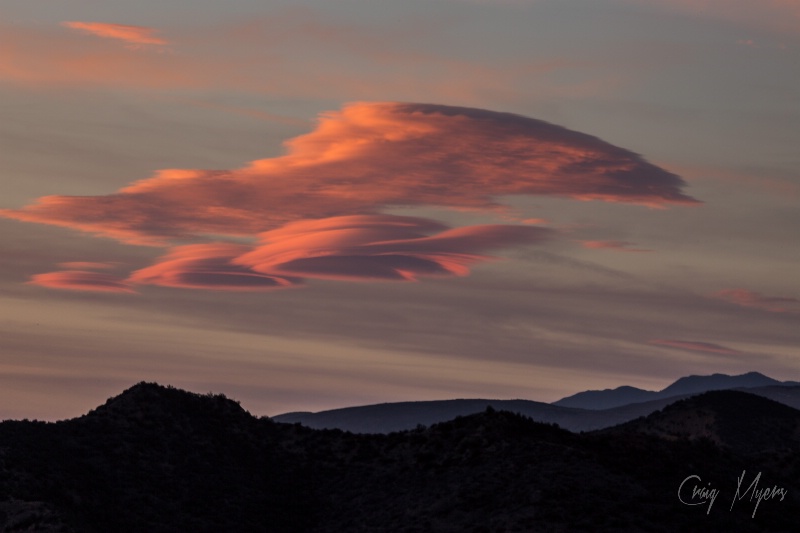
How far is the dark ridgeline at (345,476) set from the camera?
1951 inches

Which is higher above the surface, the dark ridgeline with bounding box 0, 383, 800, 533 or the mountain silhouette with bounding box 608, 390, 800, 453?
the mountain silhouette with bounding box 608, 390, 800, 453

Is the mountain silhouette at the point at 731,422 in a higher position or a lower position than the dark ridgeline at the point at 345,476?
higher

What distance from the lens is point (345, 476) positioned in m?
61.9

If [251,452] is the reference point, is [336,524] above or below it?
below

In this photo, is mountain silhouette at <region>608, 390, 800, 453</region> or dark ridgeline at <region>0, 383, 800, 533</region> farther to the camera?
mountain silhouette at <region>608, 390, 800, 453</region>

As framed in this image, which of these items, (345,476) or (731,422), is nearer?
(345,476)

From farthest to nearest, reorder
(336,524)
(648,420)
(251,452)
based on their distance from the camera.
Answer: (648,420), (251,452), (336,524)

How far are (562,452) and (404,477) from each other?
Answer: 937 cm

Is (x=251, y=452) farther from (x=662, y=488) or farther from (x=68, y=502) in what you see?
(x=662, y=488)

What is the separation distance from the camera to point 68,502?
173ft

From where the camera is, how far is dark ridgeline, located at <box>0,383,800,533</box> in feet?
163

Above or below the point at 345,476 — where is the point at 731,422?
above

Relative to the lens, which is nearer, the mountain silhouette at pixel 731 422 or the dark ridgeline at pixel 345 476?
the dark ridgeline at pixel 345 476

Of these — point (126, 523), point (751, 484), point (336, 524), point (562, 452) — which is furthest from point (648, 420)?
point (126, 523)
